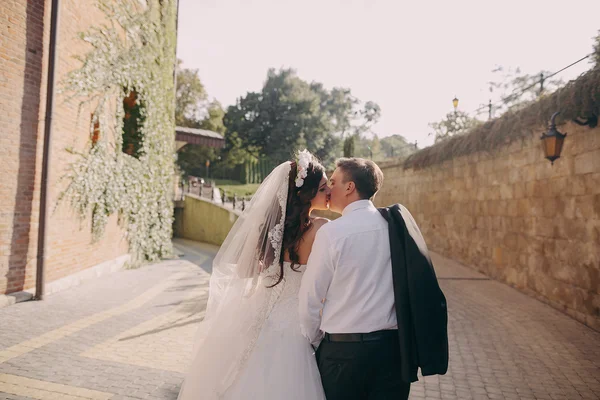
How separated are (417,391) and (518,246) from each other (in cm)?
549

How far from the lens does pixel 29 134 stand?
6680 millimetres

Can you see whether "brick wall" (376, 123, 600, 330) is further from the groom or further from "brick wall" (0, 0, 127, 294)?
"brick wall" (0, 0, 127, 294)

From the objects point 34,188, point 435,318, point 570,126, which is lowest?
point 435,318

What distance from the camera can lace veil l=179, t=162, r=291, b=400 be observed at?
240 centimetres

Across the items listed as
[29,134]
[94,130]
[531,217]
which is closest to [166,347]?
[29,134]

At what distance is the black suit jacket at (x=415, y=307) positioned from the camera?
6.30 feet

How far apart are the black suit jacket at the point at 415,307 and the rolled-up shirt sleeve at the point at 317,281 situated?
0.96 ft

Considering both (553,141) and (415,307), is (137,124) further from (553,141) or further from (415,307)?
(415,307)

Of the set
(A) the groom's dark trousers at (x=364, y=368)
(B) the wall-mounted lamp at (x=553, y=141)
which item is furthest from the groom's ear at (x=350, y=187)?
(B) the wall-mounted lamp at (x=553, y=141)

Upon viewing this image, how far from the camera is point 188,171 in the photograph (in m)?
39.6

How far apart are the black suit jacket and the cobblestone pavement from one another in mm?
2299

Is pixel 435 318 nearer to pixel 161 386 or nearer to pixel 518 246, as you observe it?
pixel 161 386

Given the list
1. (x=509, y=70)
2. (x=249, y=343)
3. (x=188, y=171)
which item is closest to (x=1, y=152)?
(x=249, y=343)

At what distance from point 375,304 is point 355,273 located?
0.56 ft
